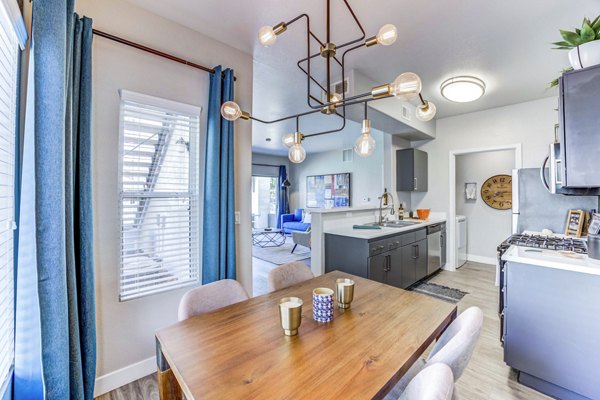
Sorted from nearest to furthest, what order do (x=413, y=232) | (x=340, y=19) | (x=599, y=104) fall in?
(x=599, y=104), (x=340, y=19), (x=413, y=232)

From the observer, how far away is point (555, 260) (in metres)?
1.74

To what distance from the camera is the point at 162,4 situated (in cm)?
188

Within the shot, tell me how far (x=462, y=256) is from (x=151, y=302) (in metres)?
5.26

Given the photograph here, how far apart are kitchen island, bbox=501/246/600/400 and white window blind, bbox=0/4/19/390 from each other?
9.65ft

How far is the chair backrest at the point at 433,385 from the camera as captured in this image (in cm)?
70

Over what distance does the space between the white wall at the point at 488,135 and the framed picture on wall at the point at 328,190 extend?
3.01 m

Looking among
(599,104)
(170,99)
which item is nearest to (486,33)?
(599,104)

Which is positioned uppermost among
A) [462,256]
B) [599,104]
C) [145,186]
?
[599,104]

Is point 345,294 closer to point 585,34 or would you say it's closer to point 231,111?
point 231,111

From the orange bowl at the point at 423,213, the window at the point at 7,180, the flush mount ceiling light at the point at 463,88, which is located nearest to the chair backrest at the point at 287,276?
the window at the point at 7,180

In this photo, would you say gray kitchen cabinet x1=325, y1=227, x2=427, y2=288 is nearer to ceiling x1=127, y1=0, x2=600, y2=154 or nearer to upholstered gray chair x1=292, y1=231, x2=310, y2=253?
ceiling x1=127, y1=0, x2=600, y2=154

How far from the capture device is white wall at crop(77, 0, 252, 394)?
1770 mm

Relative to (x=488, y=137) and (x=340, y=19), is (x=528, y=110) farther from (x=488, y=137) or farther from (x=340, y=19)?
(x=340, y=19)

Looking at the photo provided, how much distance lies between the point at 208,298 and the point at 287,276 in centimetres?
56
